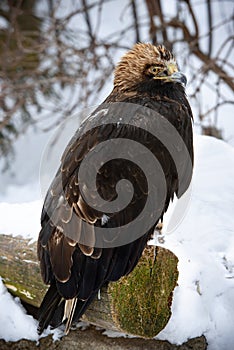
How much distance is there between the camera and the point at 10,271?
3.92m

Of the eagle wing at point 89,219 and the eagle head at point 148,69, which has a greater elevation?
the eagle head at point 148,69

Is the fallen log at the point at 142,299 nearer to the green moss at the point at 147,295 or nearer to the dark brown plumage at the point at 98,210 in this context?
the green moss at the point at 147,295

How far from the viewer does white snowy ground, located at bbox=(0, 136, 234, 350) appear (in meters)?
3.74

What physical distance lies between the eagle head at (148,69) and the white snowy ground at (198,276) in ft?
2.53

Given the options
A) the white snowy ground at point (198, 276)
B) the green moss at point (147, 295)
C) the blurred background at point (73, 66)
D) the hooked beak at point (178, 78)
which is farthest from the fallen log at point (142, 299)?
the blurred background at point (73, 66)

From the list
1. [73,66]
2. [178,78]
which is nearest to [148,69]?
[178,78]

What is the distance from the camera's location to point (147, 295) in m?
3.63

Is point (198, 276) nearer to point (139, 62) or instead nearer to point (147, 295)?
point (147, 295)

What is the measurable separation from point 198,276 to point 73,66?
353 centimetres

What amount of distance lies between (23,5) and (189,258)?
5410 millimetres

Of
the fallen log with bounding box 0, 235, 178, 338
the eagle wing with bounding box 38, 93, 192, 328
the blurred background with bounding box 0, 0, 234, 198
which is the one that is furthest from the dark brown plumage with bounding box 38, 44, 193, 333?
the blurred background with bounding box 0, 0, 234, 198

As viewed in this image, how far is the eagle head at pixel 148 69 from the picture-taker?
3.73 meters

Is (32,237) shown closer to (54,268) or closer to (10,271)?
(10,271)

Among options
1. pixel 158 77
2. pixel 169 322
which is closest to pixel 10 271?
pixel 169 322
